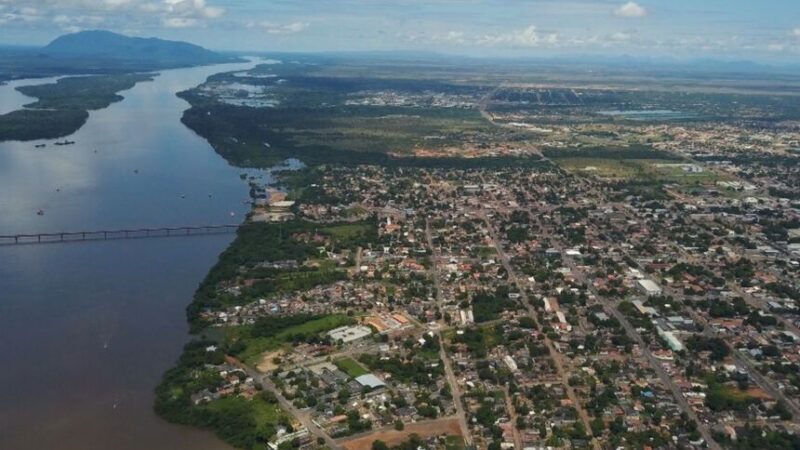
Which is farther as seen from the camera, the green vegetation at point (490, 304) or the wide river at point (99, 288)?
the green vegetation at point (490, 304)

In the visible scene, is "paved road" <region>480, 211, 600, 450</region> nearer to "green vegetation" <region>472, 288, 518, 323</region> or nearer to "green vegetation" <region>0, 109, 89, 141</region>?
"green vegetation" <region>472, 288, 518, 323</region>

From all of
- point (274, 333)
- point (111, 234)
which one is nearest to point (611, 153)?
point (111, 234)

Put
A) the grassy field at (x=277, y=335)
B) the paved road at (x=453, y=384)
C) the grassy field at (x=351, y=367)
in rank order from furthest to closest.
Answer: the grassy field at (x=277, y=335) → the grassy field at (x=351, y=367) → the paved road at (x=453, y=384)

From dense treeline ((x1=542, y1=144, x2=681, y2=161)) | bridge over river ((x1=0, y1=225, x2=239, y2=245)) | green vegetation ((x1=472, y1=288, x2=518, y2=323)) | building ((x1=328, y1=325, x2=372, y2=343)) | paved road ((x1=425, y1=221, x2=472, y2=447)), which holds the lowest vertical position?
paved road ((x1=425, y1=221, x2=472, y2=447))

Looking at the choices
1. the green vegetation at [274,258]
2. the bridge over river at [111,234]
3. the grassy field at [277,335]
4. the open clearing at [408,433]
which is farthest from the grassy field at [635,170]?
the open clearing at [408,433]

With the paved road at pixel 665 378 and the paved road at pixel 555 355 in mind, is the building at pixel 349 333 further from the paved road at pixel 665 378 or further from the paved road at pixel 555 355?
the paved road at pixel 665 378

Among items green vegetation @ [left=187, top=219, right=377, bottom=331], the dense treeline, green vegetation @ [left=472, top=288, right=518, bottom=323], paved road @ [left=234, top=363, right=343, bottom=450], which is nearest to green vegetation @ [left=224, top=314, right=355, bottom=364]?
paved road @ [left=234, top=363, right=343, bottom=450]
